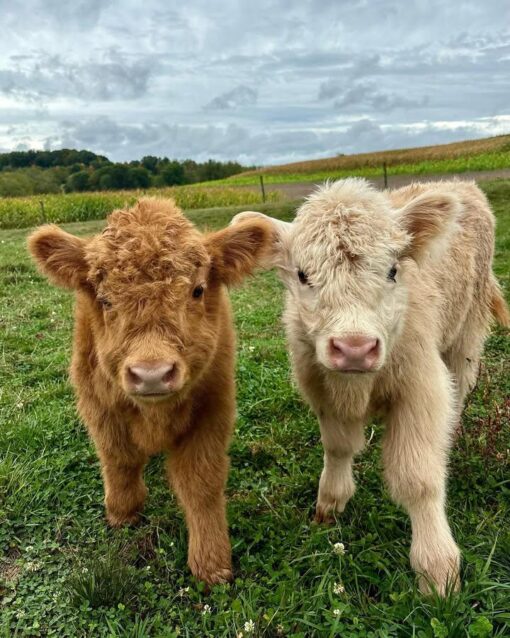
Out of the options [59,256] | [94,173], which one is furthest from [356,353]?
[94,173]

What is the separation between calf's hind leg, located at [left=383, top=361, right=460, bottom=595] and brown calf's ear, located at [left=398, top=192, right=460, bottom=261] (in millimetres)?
817

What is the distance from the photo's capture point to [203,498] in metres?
3.60

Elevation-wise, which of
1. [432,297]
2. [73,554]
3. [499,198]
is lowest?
[499,198]

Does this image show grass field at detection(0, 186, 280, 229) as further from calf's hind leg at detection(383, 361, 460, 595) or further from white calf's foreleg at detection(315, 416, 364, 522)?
calf's hind leg at detection(383, 361, 460, 595)

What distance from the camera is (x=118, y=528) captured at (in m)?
3.94

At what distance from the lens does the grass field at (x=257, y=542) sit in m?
2.96

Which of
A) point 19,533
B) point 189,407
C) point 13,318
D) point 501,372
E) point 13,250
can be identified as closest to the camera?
point 189,407

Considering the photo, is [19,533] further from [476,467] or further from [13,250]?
[13,250]

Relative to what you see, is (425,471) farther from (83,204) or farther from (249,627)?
(83,204)

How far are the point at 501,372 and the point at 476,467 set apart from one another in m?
2.04

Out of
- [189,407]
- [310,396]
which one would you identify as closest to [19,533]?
[189,407]

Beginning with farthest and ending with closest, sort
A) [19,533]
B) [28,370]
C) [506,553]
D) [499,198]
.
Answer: [499,198] < [28,370] < [19,533] < [506,553]

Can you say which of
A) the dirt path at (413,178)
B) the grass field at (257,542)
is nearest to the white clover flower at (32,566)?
the grass field at (257,542)

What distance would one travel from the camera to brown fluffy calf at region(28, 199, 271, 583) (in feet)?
9.95
